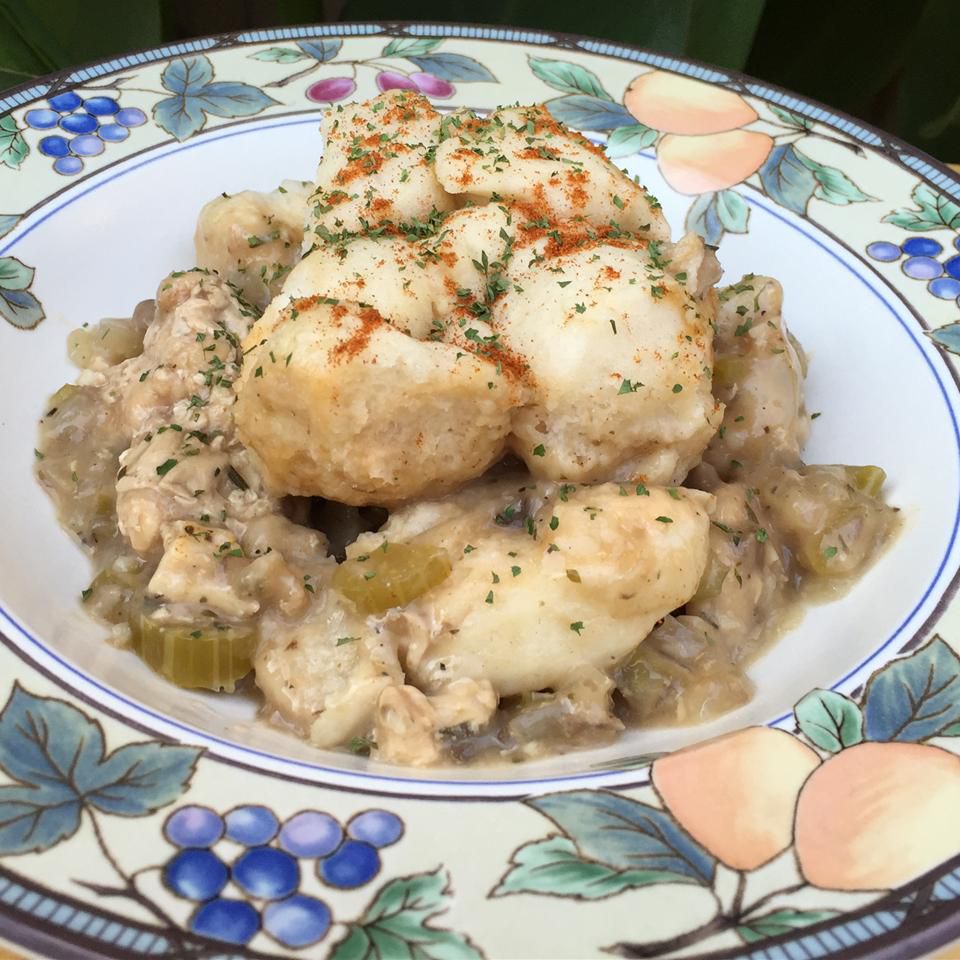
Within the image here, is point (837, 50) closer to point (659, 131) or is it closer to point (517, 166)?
point (659, 131)

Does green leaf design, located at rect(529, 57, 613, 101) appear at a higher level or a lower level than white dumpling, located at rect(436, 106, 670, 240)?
lower

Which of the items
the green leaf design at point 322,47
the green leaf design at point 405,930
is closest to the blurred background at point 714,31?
the green leaf design at point 322,47

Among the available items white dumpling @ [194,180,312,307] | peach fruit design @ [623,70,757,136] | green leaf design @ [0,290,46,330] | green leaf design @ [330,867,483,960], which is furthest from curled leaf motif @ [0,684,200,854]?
peach fruit design @ [623,70,757,136]

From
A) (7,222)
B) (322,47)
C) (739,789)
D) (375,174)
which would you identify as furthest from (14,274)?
(739,789)

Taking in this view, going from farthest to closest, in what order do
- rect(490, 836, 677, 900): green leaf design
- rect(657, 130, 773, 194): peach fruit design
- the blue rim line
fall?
rect(657, 130, 773, 194): peach fruit design < the blue rim line < rect(490, 836, 677, 900): green leaf design

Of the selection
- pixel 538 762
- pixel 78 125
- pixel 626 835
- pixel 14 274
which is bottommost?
pixel 538 762

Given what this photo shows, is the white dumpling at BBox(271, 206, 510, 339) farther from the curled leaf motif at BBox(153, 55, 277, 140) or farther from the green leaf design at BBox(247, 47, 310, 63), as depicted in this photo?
the green leaf design at BBox(247, 47, 310, 63)

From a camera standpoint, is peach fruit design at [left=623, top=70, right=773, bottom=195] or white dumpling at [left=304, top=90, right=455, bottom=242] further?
peach fruit design at [left=623, top=70, right=773, bottom=195]

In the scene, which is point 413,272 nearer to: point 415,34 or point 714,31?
point 415,34
